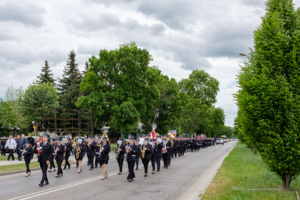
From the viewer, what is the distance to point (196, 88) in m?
79.1

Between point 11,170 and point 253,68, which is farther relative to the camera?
point 11,170

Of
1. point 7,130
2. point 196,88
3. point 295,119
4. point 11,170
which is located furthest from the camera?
point 196,88

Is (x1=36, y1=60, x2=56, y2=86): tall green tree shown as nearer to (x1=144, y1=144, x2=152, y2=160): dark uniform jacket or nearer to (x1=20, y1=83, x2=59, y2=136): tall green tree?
(x1=20, y1=83, x2=59, y2=136): tall green tree

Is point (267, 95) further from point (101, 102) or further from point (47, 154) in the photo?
point (101, 102)

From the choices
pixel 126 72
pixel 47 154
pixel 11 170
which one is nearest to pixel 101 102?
pixel 126 72

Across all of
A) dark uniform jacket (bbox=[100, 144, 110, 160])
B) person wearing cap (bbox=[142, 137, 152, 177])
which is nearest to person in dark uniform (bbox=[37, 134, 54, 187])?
dark uniform jacket (bbox=[100, 144, 110, 160])

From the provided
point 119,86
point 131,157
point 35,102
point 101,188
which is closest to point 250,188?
point 131,157

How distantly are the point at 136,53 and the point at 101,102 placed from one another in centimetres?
848

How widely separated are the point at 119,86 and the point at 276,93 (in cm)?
2912

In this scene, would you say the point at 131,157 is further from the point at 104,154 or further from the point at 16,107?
the point at 16,107

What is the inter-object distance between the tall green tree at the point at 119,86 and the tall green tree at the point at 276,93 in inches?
1002

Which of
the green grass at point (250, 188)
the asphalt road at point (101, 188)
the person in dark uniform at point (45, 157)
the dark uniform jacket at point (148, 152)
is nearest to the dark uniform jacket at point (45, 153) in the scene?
the person in dark uniform at point (45, 157)

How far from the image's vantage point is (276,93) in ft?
27.4

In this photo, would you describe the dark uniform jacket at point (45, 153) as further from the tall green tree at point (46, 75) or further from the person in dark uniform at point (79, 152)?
the tall green tree at point (46, 75)
